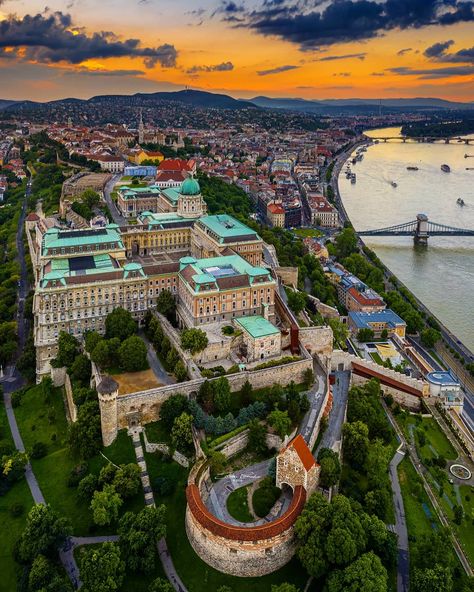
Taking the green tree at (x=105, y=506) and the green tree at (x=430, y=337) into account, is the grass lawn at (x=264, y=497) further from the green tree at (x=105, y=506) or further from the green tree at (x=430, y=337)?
the green tree at (x=430, y=337)

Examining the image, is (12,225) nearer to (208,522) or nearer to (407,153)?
(208,522)

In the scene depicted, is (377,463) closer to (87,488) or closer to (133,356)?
(87,488)

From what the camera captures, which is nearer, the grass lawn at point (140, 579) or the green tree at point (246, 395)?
the grass lawn at point (140, 579)

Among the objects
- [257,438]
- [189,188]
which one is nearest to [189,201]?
[189,188]

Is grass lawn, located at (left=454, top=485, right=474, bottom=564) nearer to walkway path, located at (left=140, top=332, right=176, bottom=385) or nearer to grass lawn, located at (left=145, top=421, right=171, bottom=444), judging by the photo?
grass lawn, located at (left=145, top=421, right=171, bottom=444)

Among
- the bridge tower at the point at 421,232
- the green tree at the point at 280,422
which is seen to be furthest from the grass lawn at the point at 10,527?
the bridge tower at the point at 421,232

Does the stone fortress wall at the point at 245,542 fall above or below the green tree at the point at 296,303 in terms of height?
below

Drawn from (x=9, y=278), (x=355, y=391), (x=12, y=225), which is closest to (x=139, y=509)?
(x=355, y=391)
